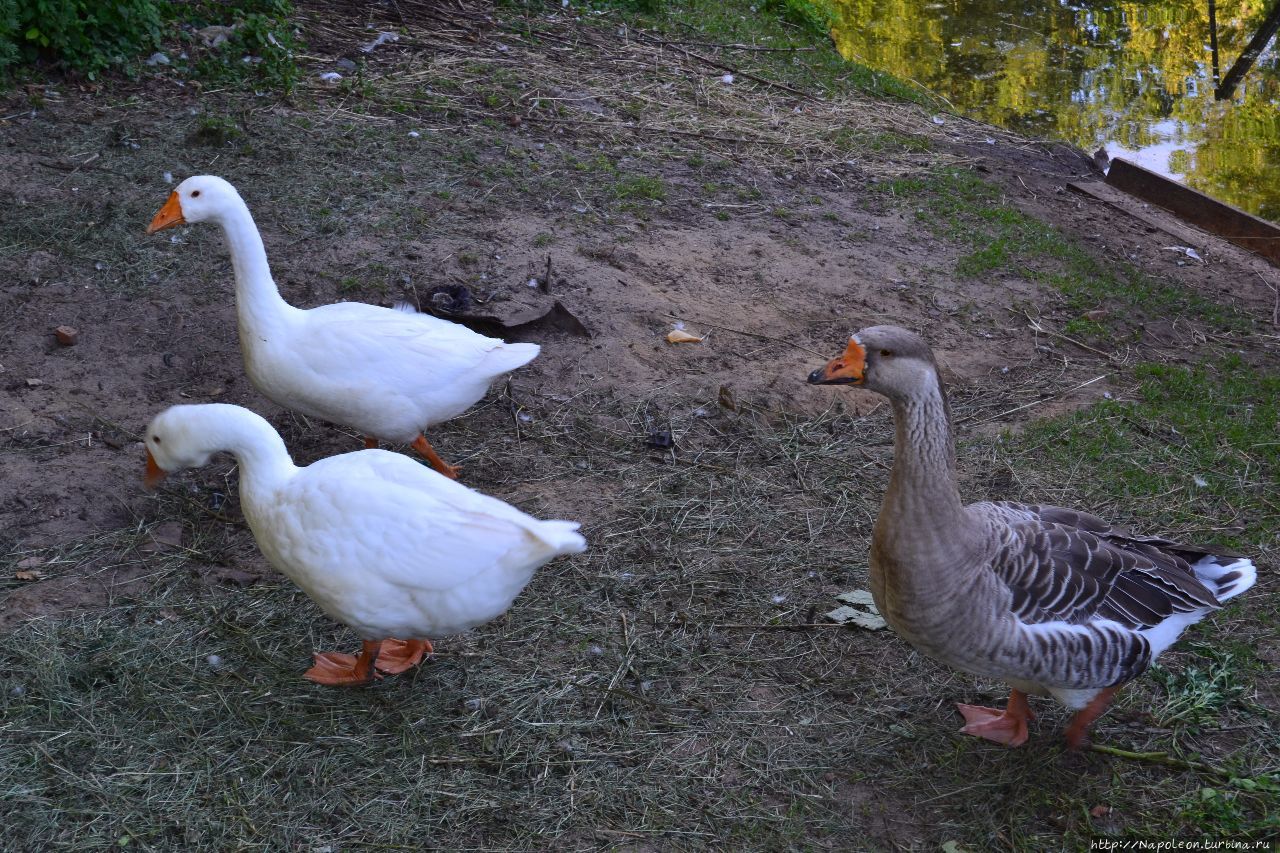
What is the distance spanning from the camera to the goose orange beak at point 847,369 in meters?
3.32

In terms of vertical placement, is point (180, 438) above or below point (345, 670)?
above

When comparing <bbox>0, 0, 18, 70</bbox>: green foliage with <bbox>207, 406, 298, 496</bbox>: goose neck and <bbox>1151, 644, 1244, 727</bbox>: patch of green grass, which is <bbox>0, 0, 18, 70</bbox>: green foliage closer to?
→ <bbox>207, 406, 298, 496</bbox>: goose neck

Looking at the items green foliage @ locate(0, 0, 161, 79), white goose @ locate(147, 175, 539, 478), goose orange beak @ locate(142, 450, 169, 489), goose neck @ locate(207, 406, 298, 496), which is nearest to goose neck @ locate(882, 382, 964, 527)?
white goose @ locate(147, 175, 539, 478)

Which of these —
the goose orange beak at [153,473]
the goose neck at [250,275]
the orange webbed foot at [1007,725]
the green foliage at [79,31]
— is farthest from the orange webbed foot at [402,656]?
the green foliage at [79,31]

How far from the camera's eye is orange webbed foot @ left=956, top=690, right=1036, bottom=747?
3645 millimetres

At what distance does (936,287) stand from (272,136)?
178 inches

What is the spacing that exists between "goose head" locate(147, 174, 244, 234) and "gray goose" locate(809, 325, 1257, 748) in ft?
8.95

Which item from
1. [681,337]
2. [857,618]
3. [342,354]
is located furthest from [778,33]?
[857,618]

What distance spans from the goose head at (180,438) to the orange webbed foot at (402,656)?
38.4 inches

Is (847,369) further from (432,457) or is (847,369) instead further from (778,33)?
(778,33)

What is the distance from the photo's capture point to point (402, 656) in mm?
3900

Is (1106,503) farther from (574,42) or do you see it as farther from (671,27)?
(671,27)

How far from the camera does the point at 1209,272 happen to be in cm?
711

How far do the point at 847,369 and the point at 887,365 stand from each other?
0.41ft
